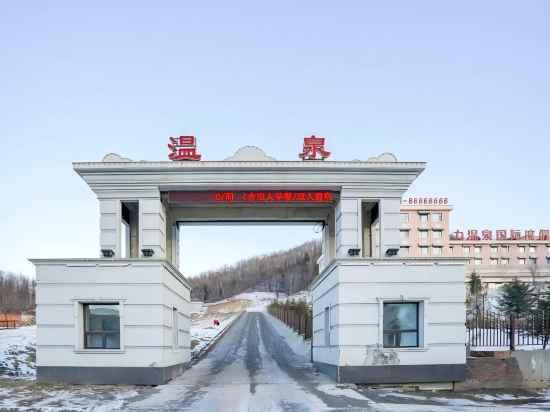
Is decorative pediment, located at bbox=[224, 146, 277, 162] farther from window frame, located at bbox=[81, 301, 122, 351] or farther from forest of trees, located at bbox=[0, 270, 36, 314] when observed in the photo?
forest of trees, located at bbox=[0, 270, 36, 314]

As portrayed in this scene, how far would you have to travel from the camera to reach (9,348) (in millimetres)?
25109

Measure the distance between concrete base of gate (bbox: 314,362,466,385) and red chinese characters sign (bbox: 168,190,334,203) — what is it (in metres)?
5.99

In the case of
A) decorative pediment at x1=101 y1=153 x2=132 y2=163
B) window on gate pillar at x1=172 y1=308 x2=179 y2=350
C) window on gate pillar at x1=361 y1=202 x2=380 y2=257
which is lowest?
window on gate pillar at x1=172 y1=308 x2=179 y2=350

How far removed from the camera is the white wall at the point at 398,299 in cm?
1831

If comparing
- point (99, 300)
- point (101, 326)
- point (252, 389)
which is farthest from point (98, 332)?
point (252, 389)

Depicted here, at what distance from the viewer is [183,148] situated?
20781 mm

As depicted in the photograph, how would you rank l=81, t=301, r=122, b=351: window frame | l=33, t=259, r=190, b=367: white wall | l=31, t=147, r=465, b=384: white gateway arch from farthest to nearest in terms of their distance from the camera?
l=81, t=301, r=122, b=351: window frame, l=33, t=259, r=190, b=367: white wall, l=31, t=147, r=465, b=384: white gateway arch

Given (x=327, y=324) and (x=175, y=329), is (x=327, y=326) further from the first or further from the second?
(x=175, y=329)

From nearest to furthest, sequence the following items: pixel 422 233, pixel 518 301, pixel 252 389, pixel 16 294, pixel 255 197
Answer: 1. pixel 252 389
2. pixel 255 197
3. pixel 518 301
4. pixel 422 233
5. pixel 16 294

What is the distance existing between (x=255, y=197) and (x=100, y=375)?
7.71 m

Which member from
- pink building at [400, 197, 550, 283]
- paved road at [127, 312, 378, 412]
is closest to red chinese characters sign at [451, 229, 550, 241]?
pink building at [400, 197, 550, 283]

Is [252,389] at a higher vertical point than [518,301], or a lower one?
lower

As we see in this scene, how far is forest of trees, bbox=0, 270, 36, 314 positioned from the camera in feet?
344

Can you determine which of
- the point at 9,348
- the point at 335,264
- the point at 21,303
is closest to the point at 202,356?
the point at 9,348
